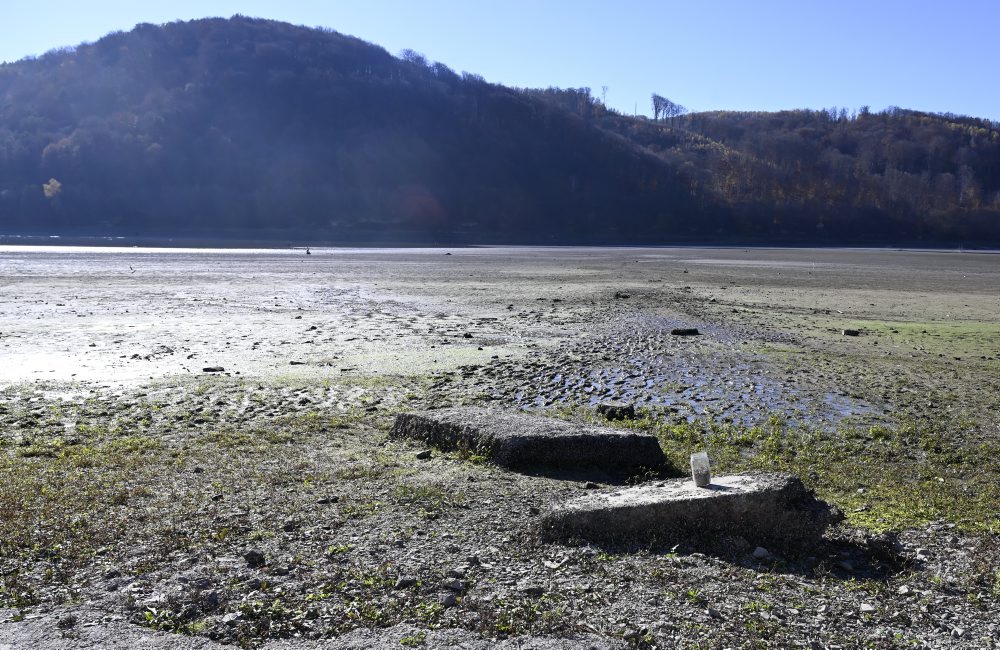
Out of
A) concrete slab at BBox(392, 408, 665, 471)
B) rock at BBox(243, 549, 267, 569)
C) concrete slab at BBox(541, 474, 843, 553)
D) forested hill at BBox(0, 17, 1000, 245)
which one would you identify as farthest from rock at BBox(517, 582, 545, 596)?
forested hill at BBox(0, 17, 1000, 245)

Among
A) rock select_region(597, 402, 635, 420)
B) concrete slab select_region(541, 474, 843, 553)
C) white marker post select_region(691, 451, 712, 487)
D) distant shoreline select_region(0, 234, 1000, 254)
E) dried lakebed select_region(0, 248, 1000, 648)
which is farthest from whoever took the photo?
distant shoreline select_region(0, 234, 1000, 254)

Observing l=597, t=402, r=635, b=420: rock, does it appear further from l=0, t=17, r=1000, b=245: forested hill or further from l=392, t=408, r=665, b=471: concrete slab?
l=0, t=17, r=1000, b=245: forested hill

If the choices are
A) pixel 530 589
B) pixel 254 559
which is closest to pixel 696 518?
pixel 530 589

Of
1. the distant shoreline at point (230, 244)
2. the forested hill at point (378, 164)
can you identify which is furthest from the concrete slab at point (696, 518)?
the forested hill at point (378, 164)

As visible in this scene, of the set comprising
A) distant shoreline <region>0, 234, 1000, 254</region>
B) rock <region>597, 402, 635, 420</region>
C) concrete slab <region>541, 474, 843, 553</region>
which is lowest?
rock <region>597, 402, 635, 420</region>

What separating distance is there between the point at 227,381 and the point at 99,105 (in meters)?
161

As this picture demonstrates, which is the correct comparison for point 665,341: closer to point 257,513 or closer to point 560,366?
point 560,366

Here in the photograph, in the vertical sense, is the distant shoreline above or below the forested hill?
below

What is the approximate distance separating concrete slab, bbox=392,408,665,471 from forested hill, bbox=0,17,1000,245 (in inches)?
3516

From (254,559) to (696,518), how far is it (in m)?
2.67

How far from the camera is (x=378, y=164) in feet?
445

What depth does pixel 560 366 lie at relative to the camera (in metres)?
11.4

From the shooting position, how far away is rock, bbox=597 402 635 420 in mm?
8516

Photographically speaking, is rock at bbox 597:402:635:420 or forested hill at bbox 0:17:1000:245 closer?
rock at bbox 597:402:635:420
